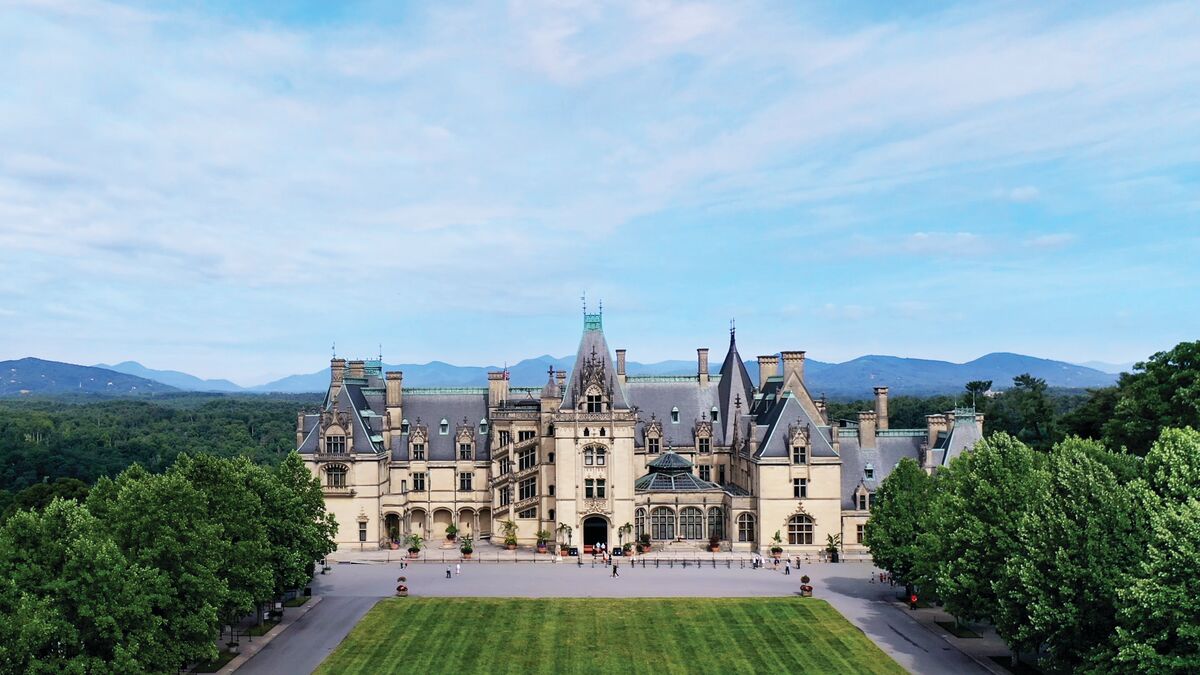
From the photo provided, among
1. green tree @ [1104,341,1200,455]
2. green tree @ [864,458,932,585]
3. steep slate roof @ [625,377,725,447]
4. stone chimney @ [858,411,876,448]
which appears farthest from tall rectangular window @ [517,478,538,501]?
green tree @ [1104,341,1200,455]

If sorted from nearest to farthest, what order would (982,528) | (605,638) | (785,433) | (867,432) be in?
(982,528)
(605,638)
(785,433)
(867,432)


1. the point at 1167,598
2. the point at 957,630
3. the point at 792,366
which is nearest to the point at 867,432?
the point at 792,366

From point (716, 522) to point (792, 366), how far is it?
610 inches

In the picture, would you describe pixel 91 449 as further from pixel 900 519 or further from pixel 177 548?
pixel 900 519

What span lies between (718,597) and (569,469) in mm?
20683

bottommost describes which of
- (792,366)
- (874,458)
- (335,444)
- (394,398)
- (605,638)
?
(605,638)

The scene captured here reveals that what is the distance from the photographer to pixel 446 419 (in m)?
83.2

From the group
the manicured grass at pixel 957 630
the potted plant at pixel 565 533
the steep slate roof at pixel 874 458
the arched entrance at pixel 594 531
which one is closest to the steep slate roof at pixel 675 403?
the arched entrance at pixel 594 531

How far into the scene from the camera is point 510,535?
77.4m

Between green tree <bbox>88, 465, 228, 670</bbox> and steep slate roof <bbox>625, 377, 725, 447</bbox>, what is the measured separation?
46.9 metres

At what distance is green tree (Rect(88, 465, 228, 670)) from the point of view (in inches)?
1468

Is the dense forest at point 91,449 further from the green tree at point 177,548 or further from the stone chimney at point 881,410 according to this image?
the stone chimney at point 881,410

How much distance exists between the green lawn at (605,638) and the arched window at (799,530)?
16.2 m

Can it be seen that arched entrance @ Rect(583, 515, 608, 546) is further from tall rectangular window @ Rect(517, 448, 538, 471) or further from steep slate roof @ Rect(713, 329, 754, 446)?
steep slate roof @ Rect(713, 329, 754, 446)
